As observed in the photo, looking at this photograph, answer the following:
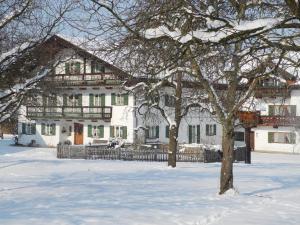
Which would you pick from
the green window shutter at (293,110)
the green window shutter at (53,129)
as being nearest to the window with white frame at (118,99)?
the green window shutter at (53,129)

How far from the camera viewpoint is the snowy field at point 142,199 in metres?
9.80

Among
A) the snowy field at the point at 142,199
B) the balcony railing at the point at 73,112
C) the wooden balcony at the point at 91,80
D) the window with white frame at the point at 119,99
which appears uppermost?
the wooden balcony at the point at 91,80

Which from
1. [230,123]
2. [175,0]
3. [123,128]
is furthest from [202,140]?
[175,0]

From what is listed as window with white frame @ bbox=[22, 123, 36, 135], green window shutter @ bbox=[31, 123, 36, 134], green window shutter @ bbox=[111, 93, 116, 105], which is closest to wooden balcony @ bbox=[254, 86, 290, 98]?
green window shutter @ bbox=[111, 93, 116, 105]

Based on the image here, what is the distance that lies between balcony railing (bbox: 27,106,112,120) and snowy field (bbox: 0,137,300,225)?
22.8 metres

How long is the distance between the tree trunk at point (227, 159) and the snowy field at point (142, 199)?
389 millimetres

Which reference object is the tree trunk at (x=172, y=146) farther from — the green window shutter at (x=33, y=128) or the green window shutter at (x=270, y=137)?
the green window shutter at (x=33, y=128)

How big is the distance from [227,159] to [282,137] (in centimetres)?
3319

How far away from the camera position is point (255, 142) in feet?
157

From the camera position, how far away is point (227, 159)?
14211 millimetres

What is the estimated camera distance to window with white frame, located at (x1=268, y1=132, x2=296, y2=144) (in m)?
45.1

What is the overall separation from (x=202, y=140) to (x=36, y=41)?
34.7 metres

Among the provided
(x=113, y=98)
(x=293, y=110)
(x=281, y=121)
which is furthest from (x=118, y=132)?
(x=293, y=110)

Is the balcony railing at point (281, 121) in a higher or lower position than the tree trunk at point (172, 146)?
higher
